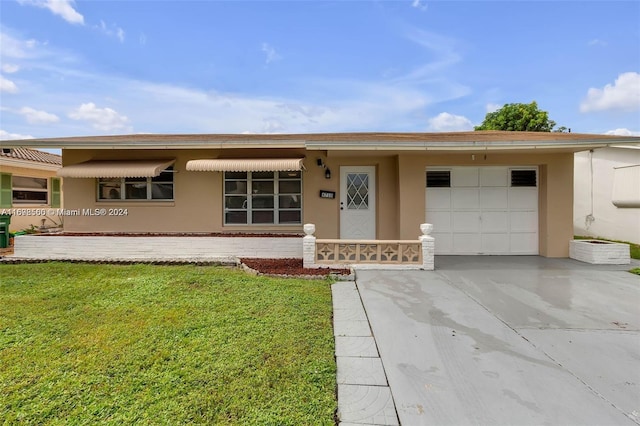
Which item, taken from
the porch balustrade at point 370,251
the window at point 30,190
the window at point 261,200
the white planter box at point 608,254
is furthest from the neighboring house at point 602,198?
the window at point 30,190

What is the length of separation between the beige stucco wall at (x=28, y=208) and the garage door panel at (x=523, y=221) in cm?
2370

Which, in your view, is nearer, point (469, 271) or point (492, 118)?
point (469, 271)

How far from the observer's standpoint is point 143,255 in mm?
10523

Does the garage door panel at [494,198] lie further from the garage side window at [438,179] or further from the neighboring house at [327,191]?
the garage side window at [438,179]

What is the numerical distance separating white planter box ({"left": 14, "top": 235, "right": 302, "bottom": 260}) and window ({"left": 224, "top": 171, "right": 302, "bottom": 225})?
1346 millimetres

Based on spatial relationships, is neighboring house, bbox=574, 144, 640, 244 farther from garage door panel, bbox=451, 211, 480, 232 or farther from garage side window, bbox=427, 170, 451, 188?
garage side window, bbox=427, 170, 451, 188

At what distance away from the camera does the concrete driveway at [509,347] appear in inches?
121

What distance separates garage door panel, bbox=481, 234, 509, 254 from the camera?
11055mm

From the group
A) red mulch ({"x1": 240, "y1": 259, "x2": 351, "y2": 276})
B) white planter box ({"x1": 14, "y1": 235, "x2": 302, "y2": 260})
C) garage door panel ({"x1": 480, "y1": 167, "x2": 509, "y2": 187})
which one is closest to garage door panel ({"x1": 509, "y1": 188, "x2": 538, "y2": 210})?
garage door panel ({"x1": 480, "y1": 167, "x2": 509, "y2": 187})

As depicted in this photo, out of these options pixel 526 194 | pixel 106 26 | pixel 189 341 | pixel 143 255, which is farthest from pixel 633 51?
pixel 106 26

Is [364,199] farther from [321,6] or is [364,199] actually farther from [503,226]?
[321,6]

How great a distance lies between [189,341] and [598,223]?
1852 cm

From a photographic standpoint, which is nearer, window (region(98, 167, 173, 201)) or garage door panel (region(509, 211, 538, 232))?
garage door panel (region(509, 211, 538, 232))

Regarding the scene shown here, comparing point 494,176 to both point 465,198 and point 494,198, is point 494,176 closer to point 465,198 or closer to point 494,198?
point 494,198
